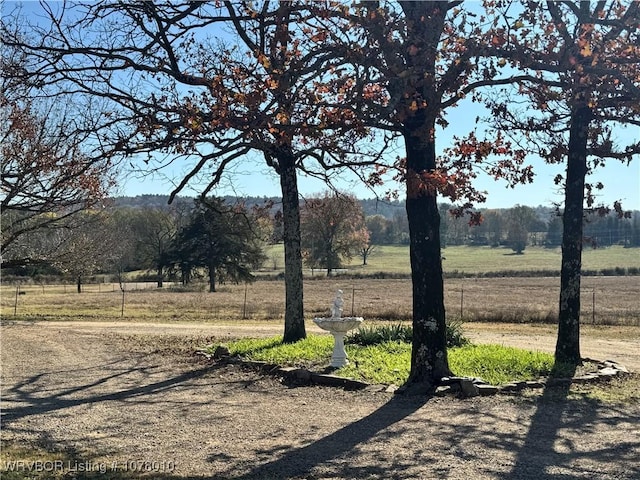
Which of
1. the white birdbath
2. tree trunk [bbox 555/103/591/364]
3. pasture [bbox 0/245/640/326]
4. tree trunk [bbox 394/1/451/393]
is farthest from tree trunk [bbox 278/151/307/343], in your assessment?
pasture [bbox 0/245/640/326]

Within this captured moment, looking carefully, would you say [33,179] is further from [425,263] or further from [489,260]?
[489,260]

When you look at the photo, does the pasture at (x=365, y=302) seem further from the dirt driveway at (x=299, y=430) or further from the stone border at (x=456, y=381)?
the dirt driveway at (x=299, y=430)

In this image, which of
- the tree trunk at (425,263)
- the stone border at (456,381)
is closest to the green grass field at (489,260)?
the stone border at (456,381)

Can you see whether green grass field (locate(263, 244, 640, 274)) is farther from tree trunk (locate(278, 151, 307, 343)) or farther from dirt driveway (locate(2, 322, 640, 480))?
dirt driveway (locate(2, 322, 640, 480))

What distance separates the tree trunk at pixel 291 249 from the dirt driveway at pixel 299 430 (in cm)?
262

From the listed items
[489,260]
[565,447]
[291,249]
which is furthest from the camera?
[489,260]

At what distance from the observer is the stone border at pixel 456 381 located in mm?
8852

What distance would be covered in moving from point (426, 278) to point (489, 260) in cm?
7562

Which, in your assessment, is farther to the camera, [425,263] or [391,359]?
[391,359]

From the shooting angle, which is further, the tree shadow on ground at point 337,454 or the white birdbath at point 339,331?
the white birdbath at point 339,331

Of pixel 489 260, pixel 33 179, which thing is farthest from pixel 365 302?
pixel 489 260

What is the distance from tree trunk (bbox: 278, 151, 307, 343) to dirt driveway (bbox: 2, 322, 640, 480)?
2622mm

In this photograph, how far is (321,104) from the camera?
7.91 metres

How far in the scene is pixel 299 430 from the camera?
23.9 ft
